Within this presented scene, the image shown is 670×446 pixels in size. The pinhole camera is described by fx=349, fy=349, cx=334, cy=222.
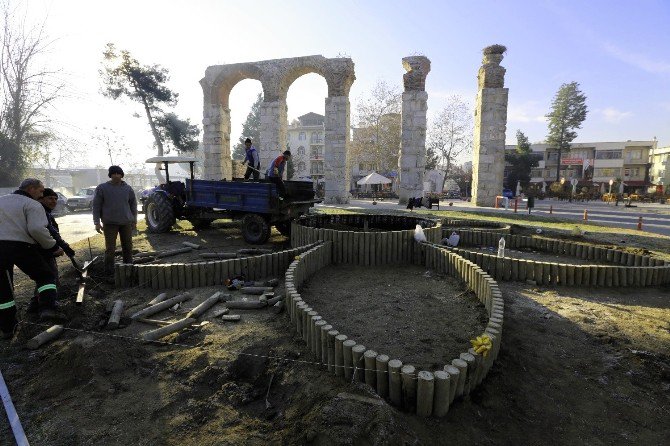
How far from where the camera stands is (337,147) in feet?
66.9

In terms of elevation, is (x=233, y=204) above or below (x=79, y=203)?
above

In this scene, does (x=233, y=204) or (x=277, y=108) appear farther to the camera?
(x=277, y=108)

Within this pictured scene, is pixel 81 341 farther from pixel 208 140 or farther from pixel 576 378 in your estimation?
pixel 208 140

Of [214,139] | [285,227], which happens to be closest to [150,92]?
[214,139]

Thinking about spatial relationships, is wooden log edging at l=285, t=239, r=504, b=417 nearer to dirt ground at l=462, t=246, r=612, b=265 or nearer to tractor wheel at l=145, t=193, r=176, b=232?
dirt ground at l=462, t=246, r=612, b=265

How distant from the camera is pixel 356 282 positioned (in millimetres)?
6293

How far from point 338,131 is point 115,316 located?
57.1 feet

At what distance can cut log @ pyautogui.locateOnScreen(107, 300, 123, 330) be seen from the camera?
4.36 meters

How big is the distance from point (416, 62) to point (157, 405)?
68.4 feet

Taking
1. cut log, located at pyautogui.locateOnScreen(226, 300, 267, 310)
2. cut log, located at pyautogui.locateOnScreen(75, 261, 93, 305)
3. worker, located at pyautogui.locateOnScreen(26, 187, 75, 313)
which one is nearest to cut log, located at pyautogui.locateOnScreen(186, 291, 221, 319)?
cut log, located at pyautogui.locateOnScreen(226, 300, 267, 310)

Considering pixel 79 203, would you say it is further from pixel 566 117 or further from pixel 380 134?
pixel 566 117

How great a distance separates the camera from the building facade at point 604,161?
51.3 metres

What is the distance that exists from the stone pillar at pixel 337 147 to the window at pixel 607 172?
5030cm

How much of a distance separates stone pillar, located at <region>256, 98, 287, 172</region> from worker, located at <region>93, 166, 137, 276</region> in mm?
14849
